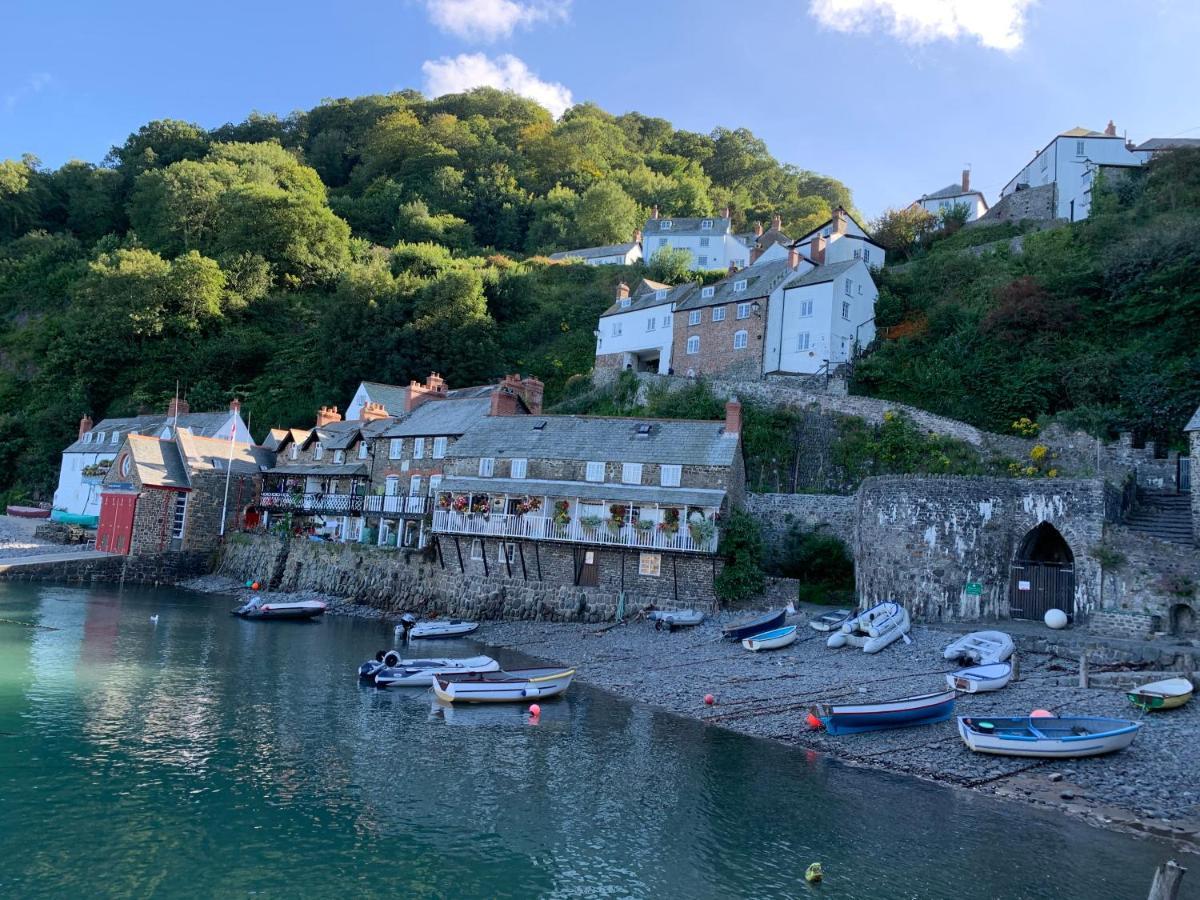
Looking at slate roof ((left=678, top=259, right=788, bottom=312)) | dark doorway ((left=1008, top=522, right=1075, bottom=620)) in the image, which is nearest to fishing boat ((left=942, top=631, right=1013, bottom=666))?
dark doorway ((left=1008, top=522, right=1075, bottom=620))

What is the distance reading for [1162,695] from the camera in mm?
20875

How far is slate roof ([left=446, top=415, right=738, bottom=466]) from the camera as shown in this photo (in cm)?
3753

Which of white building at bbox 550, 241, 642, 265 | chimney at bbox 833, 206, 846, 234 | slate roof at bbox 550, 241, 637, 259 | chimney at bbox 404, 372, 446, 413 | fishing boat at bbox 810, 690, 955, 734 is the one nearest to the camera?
fishing boat at bbox 810, 690, 955, 734

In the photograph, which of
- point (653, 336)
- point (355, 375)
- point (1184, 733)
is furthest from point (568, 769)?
point (355, 375)

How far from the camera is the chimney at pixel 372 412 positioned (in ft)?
179

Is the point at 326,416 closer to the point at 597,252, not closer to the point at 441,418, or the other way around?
the point at 441,418

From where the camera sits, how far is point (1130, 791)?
57.8 feet

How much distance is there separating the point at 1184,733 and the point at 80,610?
1668 inches

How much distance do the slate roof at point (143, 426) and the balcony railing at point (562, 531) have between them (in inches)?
1151

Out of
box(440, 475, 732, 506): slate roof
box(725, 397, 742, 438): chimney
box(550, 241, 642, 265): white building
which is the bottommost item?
box(440, 475, 732, 506): slate roof

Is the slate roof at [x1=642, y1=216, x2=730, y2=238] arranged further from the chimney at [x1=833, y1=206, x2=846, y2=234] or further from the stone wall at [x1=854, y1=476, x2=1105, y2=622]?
the stone wall at [x1=854, y1=476, x2=1105, y2=622]

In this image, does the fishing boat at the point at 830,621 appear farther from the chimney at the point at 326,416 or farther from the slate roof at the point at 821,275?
the chimney at the point at 326,416

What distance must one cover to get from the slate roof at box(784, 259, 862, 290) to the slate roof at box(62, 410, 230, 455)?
41833 millimetres

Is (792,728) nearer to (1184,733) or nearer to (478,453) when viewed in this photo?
(1184,733)
